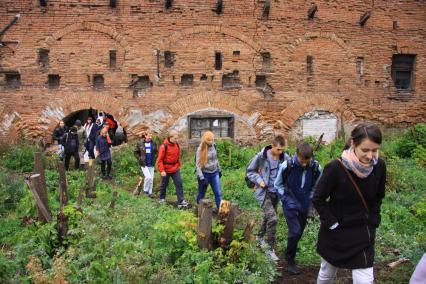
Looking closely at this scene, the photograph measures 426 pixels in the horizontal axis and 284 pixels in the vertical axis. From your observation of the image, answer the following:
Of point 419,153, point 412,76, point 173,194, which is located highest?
point 412,76

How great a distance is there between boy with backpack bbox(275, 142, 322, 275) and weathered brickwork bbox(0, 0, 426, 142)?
808 centimetres

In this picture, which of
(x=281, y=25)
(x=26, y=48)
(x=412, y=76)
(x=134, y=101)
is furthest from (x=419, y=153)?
(x=26, y=48)

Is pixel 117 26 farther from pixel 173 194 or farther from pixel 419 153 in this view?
pixel 419 153

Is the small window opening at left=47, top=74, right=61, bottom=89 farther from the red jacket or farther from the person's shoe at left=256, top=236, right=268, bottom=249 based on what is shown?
the person's shoe at left=256, top=236, right=268, bottom=249

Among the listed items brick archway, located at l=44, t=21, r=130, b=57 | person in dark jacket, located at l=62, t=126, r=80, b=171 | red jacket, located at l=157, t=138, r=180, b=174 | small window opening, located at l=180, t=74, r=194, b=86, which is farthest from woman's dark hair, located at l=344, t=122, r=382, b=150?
brick archway, located at l=44, t=21, r=130, b=57

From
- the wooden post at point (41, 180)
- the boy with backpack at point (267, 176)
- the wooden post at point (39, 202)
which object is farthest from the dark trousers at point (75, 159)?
the boy with backpack at point (267, 176)

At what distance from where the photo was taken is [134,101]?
43.1ft

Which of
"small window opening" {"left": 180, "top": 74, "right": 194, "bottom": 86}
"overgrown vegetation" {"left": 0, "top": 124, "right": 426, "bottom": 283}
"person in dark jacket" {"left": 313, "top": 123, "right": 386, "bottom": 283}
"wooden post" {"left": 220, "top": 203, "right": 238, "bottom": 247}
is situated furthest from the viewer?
"small window opening" {"left": 180, "top": 74, "right": 194, "bottom": 86}

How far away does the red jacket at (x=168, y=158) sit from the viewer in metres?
8.61

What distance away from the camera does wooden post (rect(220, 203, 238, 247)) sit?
5.15 metres

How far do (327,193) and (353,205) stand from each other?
0.25 m

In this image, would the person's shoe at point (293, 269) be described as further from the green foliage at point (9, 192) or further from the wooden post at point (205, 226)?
the green foliage at point (9, 192)

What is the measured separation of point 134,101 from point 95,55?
171 centimetres

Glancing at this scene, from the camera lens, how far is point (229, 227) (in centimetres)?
518
